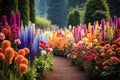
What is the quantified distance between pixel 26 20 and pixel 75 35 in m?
2.65

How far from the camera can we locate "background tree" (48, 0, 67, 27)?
57094mm

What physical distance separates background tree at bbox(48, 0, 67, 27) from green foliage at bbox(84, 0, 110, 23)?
34770mm

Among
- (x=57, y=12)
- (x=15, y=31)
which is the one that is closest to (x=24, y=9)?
(x=15, y=31)

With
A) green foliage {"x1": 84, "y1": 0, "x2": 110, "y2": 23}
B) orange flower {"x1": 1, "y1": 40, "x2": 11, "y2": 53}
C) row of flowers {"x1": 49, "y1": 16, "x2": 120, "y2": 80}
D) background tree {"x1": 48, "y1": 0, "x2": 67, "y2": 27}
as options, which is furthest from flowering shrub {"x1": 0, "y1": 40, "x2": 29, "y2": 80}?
background tree {"x1": 48, "y1": 0, "x2": 67, "y2": 27}

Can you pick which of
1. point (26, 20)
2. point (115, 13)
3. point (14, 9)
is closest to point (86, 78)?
point (14, 9)

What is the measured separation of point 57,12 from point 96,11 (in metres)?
36.3

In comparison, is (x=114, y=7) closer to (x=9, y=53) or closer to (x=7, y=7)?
(x=7, y=7)

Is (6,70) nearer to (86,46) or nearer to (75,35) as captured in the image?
(86,46)

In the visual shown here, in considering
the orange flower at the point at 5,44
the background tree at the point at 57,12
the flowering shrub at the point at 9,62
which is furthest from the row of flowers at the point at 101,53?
the background tree at the point at 57,12

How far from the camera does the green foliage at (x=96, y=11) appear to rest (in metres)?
21.5

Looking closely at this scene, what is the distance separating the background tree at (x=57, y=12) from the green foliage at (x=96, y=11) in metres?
34.8

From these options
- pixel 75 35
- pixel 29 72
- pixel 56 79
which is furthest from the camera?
pixel 75 35

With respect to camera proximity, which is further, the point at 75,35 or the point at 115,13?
the point at 115,13

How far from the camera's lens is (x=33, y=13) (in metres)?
20.8
